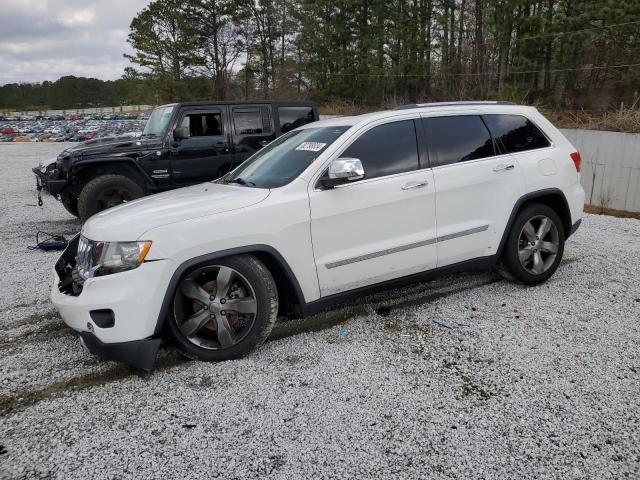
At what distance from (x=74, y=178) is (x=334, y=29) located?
33.0m

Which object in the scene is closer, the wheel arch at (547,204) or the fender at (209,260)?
the fender at (209,260)

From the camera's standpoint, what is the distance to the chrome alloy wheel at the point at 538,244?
14.6 feet

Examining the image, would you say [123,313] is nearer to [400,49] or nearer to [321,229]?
[321,229]

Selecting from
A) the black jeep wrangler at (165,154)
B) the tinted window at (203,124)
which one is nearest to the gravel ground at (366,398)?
the black jeep wrangler at (165,154)

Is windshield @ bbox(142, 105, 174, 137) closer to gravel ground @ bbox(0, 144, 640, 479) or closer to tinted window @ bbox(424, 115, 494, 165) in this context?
gravel ground @ bbox(0, 144, 640, 479)

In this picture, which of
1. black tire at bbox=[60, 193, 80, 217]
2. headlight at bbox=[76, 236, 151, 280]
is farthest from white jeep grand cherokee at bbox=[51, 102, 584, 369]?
black tire at bbox=[60, 193, 80, 217]

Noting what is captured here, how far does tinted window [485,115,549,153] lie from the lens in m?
4.37

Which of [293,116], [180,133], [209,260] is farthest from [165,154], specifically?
[209,260]

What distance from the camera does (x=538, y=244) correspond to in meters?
4.50

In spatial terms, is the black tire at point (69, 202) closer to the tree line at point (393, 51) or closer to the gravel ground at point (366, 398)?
the gravel ground at point (366, 398)

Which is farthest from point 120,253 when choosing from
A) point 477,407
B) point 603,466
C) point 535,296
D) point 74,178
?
point 74,178

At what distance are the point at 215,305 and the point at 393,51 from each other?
3427 centimetres

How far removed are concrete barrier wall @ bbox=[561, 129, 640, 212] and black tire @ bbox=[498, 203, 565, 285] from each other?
1212 centimetres

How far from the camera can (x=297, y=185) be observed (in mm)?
3484
